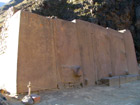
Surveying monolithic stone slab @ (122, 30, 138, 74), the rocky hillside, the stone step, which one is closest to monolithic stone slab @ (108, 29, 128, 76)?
monolithic stone slab @ (122, 30, 138, 74)

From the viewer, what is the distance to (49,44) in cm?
621

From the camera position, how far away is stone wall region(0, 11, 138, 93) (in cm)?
538

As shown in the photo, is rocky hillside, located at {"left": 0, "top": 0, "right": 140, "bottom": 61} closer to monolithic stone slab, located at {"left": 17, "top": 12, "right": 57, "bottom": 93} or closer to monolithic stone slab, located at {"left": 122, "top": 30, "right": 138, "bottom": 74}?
monolithic stone slab, located at {"left": 122, "top": 30, "right": 138, "bottom": 74}

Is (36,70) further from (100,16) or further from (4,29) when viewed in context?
Answer: (100,16)

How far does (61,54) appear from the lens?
21.7ft

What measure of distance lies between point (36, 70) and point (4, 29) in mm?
2532

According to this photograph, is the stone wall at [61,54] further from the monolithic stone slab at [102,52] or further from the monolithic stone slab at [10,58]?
the monolithic stone slab at [10,58]

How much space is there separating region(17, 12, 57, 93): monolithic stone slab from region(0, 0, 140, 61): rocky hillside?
56.2ft

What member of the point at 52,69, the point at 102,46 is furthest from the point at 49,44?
the point at 102,46

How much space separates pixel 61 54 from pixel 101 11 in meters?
19.1

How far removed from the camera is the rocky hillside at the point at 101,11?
76.7ft

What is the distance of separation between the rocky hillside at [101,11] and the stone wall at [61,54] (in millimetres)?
13866

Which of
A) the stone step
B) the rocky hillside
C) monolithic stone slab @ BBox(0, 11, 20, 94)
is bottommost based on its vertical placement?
the stone step

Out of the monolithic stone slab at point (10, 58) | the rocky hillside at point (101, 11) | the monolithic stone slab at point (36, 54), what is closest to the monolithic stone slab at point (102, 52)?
the monolithic stone slab at point (36, 54)
